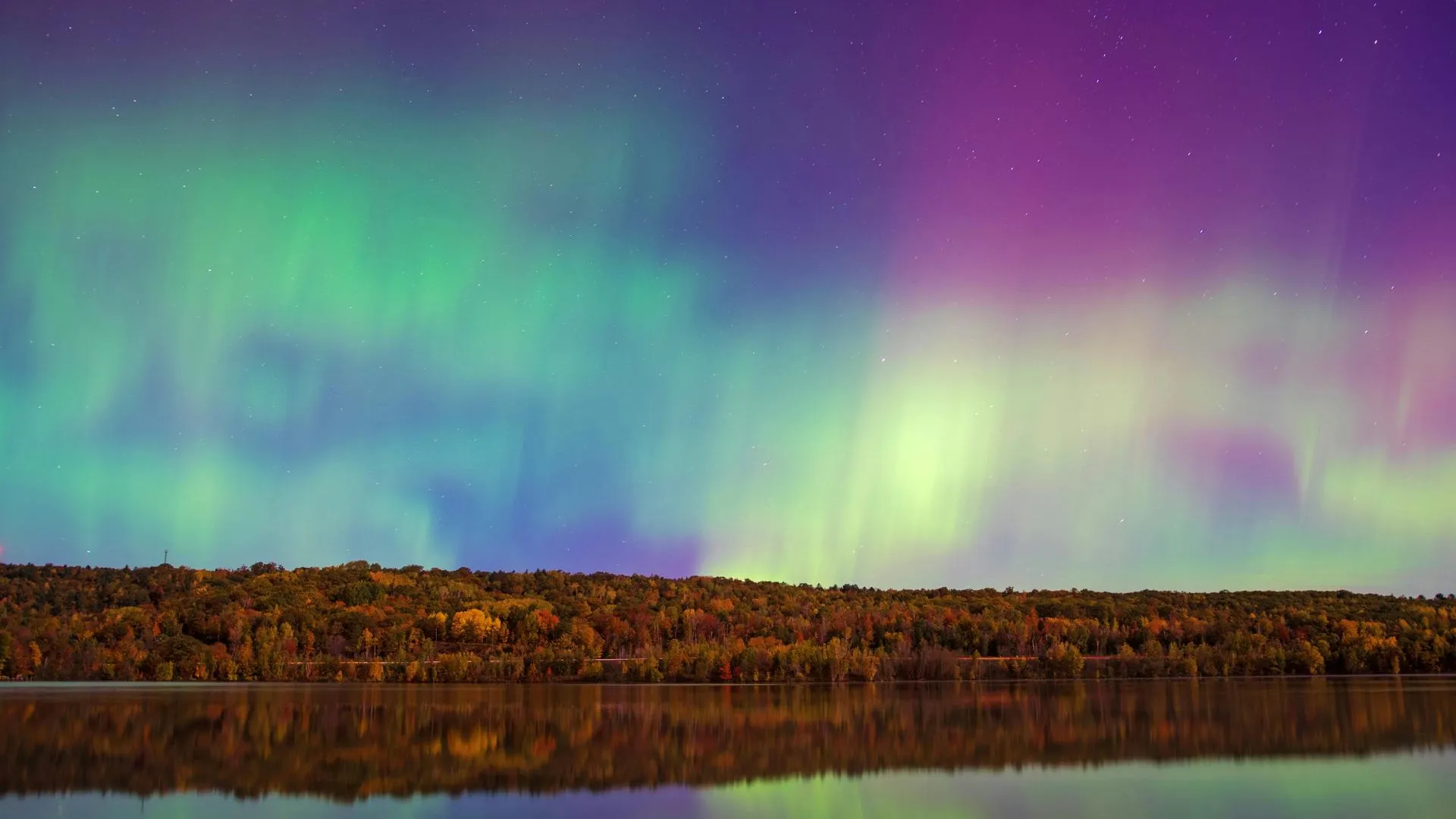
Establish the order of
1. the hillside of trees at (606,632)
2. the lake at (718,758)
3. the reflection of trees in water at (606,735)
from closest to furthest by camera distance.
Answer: the lake at (718,758) < the reflection of trees in water at (606,735) < the hillside of trees at (606,632)

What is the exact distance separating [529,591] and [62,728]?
9852 centimetres

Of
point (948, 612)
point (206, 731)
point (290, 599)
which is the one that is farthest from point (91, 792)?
point (948, 612)

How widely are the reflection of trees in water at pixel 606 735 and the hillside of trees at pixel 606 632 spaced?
25.6 m

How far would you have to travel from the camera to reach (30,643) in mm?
92312

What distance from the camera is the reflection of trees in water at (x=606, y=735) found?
26828mm

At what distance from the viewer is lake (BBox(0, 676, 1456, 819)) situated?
22.5 m

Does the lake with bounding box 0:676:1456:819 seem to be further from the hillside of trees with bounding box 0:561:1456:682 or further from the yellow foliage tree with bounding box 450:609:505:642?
the yellow foliage tree with bounding box 450:609:505:642

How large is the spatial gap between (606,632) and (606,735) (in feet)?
250

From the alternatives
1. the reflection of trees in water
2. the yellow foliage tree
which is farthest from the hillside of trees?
the reflection of trees in water

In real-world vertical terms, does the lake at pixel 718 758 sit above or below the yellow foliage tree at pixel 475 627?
below

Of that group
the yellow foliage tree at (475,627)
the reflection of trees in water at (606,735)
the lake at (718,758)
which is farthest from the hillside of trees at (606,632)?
the lake at (718,758)

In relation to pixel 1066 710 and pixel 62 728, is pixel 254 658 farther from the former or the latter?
pixel 1066 710

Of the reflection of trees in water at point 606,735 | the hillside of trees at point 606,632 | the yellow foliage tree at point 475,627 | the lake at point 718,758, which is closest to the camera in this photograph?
the lake at point 718,758

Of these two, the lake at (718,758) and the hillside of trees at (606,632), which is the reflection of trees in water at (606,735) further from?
the hillside of trees at (606,632)
